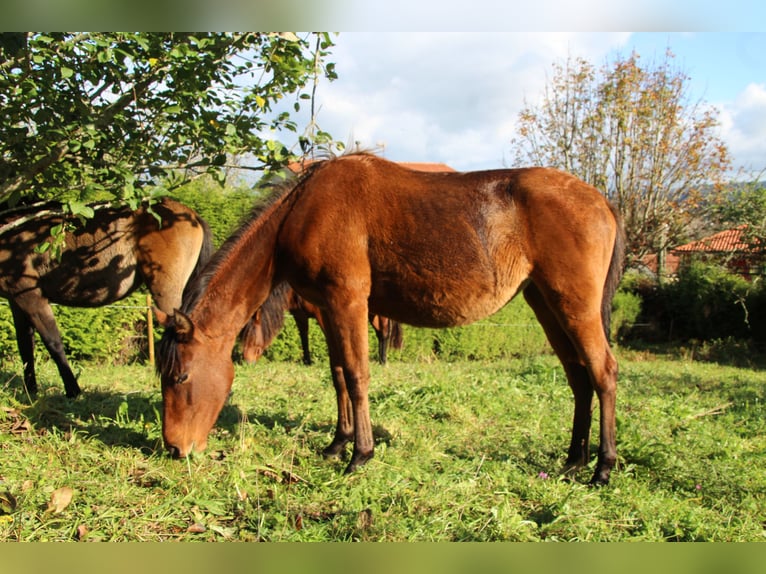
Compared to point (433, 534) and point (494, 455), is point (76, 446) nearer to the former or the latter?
point (433, 534)

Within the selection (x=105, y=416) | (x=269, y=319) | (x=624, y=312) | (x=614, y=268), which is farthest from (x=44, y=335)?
(x=624, y=312)

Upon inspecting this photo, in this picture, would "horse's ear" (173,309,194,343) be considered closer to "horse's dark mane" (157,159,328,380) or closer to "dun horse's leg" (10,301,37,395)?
"horse's dark mane" (157,159,328,380)

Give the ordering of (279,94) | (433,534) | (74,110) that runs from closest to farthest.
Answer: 1. (433,534)
2. (74,110)
3. (279,94)

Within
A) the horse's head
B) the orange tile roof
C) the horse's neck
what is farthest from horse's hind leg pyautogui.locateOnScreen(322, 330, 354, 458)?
the orange tile roof

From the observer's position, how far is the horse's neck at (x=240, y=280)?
12.7ft

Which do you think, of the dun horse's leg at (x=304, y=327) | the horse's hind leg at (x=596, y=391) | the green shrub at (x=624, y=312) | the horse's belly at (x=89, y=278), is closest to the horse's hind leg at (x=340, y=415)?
the horse's hind leg at (x=596, y=391)

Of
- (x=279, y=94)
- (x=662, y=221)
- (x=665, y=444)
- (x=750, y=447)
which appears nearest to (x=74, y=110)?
(x=279, y=94)

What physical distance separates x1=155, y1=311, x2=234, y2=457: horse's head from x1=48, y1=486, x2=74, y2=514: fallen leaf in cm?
68

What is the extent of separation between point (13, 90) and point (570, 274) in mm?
3887

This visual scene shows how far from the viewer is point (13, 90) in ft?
11.3

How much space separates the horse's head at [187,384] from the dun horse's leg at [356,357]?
89 cm

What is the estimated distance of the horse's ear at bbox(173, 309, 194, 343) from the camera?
143 inches

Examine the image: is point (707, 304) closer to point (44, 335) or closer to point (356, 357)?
point (356, 357)

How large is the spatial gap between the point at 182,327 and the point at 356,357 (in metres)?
1.22
